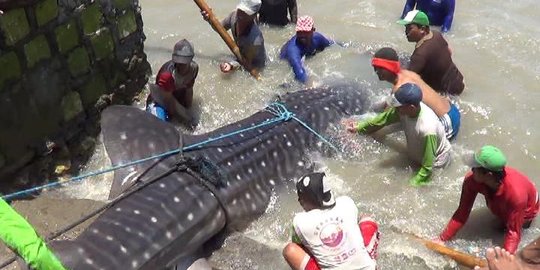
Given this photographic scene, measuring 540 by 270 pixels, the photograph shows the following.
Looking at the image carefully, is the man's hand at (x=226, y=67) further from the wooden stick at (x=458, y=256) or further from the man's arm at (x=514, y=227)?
the man's arm at (x=514, y=227)

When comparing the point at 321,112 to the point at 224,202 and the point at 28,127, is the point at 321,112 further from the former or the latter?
the point at 28,127

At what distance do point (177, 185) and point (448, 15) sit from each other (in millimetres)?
5496

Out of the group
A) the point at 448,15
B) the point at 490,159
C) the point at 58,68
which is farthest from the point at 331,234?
the point at 448,15

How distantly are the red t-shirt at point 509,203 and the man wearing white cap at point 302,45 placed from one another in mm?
3216

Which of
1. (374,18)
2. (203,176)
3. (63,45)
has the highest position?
(63,45)

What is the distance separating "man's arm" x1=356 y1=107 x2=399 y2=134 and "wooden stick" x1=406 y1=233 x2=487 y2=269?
59.6 inches

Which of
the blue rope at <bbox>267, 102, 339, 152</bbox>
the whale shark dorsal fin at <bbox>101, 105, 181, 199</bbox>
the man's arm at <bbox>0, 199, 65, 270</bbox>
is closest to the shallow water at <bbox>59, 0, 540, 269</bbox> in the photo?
the blue rope at <bbox>267, 102, 339, 152</bbox>

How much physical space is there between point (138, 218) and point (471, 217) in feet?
9.91

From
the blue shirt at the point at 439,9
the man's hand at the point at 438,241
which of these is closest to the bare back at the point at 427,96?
the man's hand at the point at 438,241

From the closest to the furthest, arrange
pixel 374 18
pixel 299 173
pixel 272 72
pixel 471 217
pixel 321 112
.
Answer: pixel 471 217 → pixel 299 173 → pixel 321 112 → pixel 272 72 → pixel 374 18

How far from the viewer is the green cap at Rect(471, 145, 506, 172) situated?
4852 mm

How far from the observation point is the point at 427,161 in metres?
6.13

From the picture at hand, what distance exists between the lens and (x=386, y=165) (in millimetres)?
6672

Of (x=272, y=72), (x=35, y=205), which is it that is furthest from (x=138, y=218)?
(x=272, y=72)
